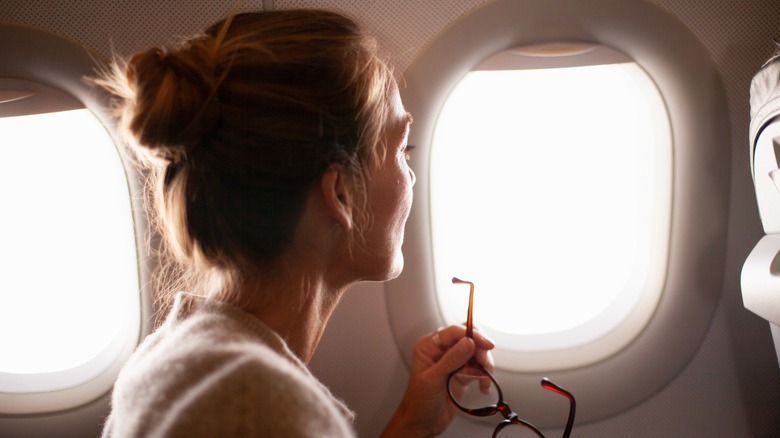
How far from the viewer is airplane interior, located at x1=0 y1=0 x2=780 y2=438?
1.15 meters

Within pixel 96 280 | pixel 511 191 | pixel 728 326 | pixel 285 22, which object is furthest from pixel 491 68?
pixel 96 280

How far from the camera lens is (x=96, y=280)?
141 centimetres

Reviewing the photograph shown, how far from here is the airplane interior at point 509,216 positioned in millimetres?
1148

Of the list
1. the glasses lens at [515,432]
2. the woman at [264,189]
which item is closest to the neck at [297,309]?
the woman at [264,189]

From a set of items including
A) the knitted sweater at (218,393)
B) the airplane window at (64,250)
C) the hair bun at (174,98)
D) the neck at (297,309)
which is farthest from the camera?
the airplane window at (64,250)

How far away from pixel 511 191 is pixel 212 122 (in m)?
0.73

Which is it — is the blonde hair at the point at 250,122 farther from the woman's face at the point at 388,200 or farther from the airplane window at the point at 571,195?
the airplane window at the point at 571,195

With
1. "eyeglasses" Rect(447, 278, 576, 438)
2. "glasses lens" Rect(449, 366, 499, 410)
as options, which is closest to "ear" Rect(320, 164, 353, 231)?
"eyeglasses" Rect(447, 278, 576, 438)

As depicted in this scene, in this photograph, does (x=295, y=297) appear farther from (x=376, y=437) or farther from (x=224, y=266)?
(x=376, y=437)

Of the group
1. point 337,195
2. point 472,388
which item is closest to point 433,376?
point 472,388

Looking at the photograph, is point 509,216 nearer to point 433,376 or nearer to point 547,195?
point 547,195

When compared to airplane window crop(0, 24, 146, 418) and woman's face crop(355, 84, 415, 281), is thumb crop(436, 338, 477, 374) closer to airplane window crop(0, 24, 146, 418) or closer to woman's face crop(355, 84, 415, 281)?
woman's face crop(355, 84, 415, 281)

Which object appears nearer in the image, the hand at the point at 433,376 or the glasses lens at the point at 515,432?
the hand at the point at 433,376

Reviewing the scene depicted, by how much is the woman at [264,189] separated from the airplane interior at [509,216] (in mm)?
266
